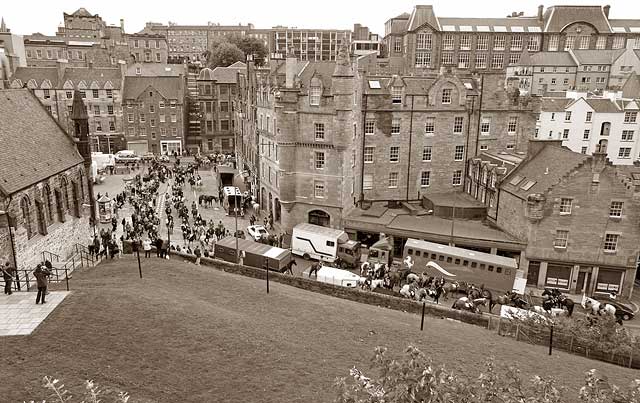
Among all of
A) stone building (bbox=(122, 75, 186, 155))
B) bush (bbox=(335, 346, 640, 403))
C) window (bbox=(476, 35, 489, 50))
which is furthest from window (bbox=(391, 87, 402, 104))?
window (bbox=(476, 35, 489, 50))

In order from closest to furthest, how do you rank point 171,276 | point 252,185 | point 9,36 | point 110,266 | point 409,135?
point 171,276
point 110,266
point 409,135
point 252,185
point 9,36

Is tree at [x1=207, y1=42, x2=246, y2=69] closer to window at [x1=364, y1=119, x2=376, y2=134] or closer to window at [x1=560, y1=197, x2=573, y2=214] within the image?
window at [x1=364, y1=119, x2=376, y2=134]

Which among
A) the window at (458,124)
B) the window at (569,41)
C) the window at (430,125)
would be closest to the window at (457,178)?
the window at (458,124)

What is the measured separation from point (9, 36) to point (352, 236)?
73396 mm

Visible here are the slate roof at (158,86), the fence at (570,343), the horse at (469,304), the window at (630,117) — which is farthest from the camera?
the slate roof at (158,86)

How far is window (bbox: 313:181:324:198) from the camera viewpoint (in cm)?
4459

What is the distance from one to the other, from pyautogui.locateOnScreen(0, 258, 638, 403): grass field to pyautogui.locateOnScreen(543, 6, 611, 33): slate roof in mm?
95108

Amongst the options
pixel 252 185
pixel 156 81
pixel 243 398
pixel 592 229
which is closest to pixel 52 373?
pixel 243 398

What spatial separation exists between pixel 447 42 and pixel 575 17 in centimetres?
2661

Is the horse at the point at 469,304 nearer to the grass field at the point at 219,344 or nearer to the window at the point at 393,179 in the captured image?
the grass field at the point at 219,344

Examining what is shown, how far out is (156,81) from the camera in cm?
8212

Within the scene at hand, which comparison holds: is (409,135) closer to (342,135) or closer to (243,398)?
(342,135)

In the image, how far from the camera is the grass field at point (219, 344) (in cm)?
1595

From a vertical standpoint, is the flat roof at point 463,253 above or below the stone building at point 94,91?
below
